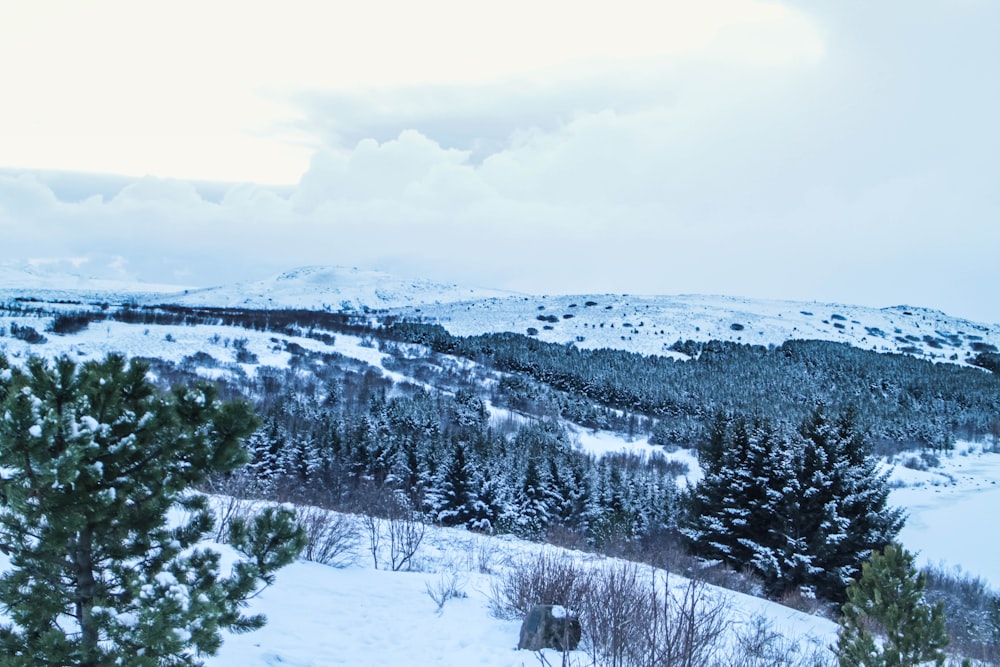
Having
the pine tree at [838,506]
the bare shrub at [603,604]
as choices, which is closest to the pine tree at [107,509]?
the bare shrub at [603,604]

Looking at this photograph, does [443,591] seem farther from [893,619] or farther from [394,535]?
[893,619]

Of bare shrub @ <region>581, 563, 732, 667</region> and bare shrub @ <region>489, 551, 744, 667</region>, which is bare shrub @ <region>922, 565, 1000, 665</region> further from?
bare shrub @ <region>581, 563, 732, 667</region>

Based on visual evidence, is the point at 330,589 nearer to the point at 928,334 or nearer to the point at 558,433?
the point at 558,433

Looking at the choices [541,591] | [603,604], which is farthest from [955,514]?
[603,604]

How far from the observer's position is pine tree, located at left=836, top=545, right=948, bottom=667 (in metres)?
7.48

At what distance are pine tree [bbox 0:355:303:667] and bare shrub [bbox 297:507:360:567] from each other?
7227 mm

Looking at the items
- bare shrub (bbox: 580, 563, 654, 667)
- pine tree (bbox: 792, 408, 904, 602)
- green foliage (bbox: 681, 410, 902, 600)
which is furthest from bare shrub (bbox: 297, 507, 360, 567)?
pine tree (bbox: 792, 408, 904, 602)

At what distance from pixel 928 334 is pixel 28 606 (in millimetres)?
218382

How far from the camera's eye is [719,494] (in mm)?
25016

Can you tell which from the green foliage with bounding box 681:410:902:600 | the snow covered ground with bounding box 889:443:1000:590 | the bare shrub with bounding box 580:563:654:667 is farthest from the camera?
the snow covered ground with bounding box 889:443:1000:590

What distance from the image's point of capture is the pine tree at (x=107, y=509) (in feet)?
11.2

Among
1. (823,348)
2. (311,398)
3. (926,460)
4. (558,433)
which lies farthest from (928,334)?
(311,398)

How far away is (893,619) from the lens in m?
8.12

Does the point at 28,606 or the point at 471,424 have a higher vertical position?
the point at 28,606
